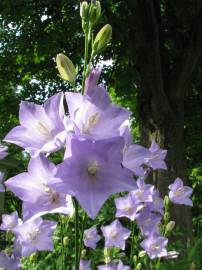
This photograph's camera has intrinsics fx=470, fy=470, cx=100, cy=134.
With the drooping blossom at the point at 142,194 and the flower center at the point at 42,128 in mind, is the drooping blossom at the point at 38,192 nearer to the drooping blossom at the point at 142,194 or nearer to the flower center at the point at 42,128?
the flower center at the point at 42,128

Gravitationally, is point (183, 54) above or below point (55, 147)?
above

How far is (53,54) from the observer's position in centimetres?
879

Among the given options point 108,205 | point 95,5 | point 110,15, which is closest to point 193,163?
point 110,15

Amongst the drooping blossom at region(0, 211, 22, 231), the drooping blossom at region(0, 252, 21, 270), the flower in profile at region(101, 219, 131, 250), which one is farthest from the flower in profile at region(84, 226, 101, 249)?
the drooping blossom at region(0, 252, 21, 270)

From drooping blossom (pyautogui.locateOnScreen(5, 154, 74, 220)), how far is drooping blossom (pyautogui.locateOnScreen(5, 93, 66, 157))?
0.15ft

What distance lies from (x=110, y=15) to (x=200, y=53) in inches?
70.7

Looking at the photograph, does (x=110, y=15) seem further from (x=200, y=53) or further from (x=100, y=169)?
(x=100, y=169)

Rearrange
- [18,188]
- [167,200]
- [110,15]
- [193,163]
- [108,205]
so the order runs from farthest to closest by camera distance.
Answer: [193,163] < [110,15] < [108,205] < [167,200] < [18,188]

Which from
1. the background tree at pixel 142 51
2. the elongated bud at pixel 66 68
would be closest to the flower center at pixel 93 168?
the elongated bud at pixel 66 68

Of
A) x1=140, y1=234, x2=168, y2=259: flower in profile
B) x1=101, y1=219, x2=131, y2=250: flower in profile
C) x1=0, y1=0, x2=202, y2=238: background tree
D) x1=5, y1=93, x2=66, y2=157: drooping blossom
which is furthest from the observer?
x1=0, y1=0, x2=202, y2=238: background tree

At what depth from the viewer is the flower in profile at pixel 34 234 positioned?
6.60 feet

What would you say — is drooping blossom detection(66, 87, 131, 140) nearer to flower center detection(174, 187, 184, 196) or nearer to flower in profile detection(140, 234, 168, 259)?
flower in profile detection(140, 234, 168, 259)

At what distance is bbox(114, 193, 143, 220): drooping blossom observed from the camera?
2.30 metres

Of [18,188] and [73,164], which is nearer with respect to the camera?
[73,164]
